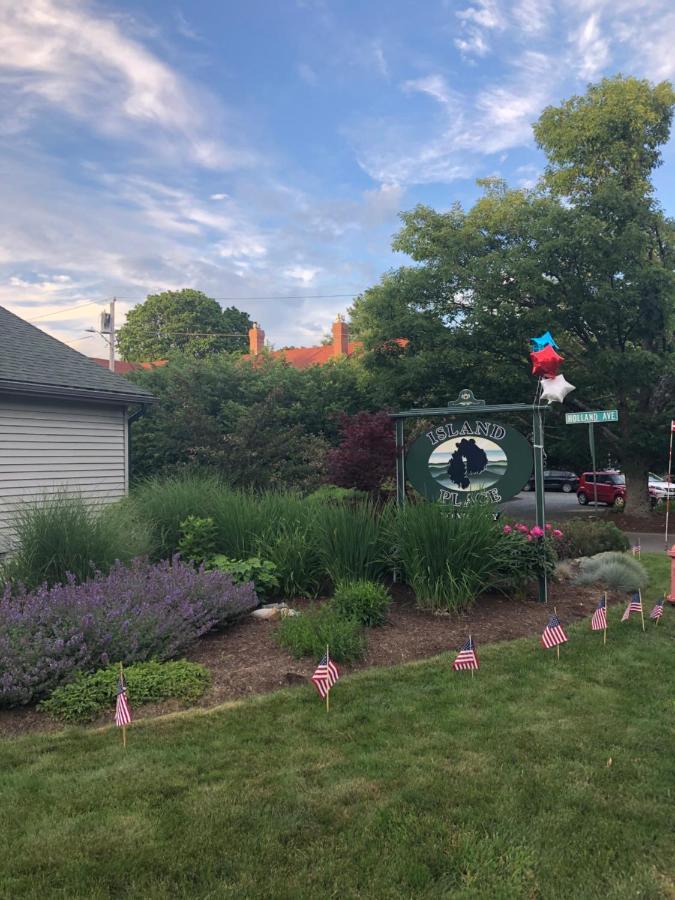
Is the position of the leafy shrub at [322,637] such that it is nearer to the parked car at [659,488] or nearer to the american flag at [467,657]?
the american flag at [467,657]

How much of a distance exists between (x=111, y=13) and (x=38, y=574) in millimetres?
7882

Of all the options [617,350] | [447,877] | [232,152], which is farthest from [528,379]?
[447,877]

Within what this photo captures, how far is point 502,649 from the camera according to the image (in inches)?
204

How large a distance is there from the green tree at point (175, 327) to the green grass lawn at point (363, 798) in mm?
49610

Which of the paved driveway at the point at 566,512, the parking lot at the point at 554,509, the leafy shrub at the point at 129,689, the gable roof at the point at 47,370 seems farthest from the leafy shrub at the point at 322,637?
the parking lot at the point at 554,509

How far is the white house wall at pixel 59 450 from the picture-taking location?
10.3 meters

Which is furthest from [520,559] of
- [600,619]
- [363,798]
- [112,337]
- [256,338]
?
[256,338]

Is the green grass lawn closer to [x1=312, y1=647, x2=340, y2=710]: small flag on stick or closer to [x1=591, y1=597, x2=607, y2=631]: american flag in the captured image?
[x1=312, y1=647, x2=340, y2=710]: small flag on stick

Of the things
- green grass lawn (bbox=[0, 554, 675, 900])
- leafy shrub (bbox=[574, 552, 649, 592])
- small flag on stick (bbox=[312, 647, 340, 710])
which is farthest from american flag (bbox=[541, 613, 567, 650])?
leafy shrub (bbox=[574, 552, 649, 592])

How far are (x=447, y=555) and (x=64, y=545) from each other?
150 inches

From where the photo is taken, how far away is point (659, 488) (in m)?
25.9

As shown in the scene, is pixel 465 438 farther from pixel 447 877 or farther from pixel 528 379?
pixel 528 379

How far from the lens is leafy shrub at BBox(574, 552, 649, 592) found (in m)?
7.68

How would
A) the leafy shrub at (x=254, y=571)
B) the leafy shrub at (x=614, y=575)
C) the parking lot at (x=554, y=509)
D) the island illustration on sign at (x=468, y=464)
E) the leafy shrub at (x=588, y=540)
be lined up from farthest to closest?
1. the parking lot at (x=554, y=509)
2. the leafy shrub at (x=588, y=540)
3. the leafy shrub at (x=614, y=575)
4. the island illustration on sign at (x=468, y=464)
5. the leafy shrub at (x=254, y=571)
